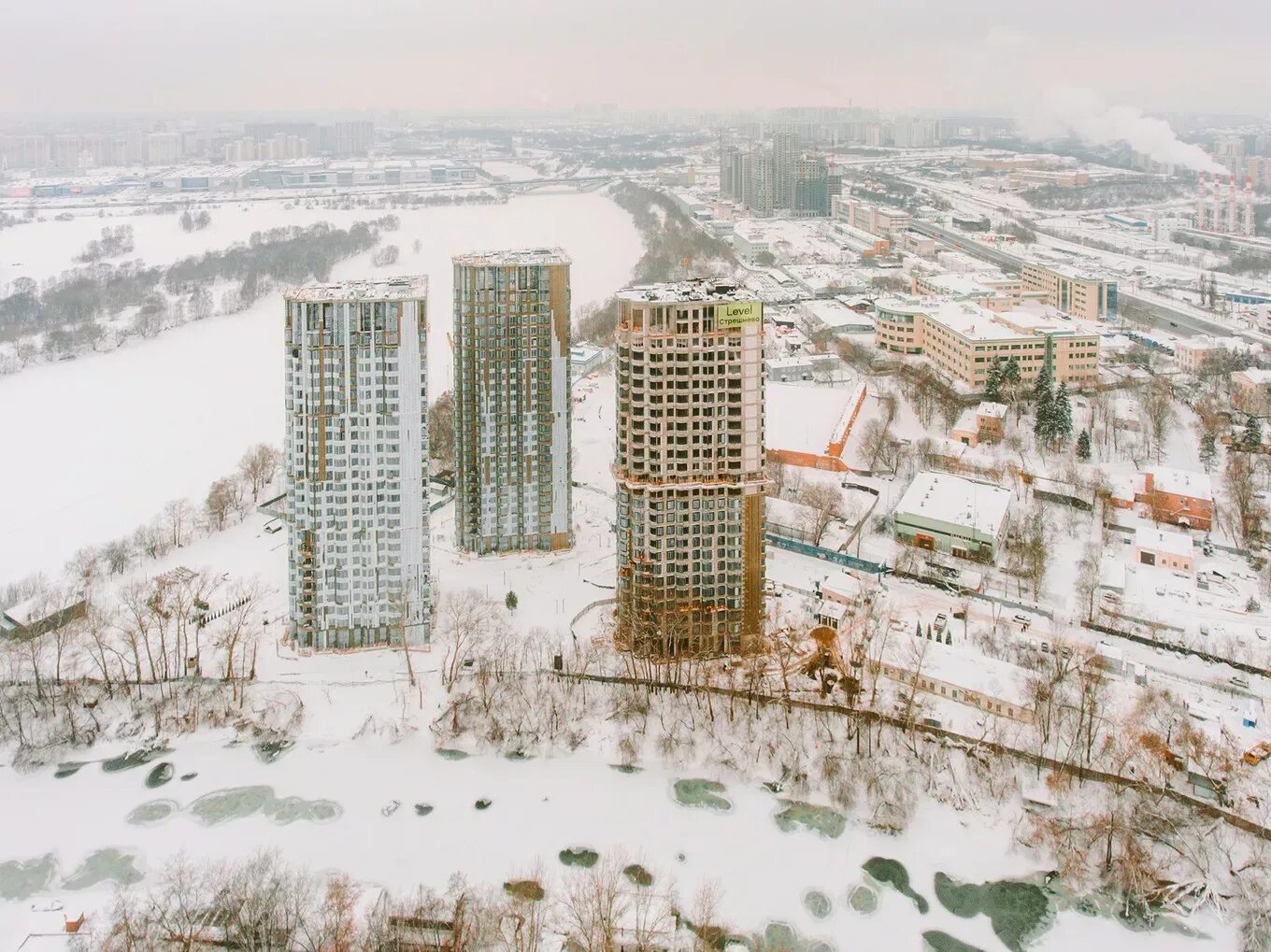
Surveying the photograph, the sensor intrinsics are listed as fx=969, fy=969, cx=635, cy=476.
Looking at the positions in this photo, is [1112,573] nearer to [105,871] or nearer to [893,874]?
[893,874]

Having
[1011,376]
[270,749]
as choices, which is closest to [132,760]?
[270,749]

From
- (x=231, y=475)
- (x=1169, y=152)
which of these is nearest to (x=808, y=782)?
(x=231, y=475)

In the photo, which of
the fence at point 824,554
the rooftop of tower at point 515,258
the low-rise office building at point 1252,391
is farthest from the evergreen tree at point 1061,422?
the rooftop of tower at point 515,258

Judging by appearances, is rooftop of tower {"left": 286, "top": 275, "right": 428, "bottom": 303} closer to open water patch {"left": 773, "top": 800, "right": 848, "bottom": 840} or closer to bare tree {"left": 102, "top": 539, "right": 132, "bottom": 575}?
bare tree {"left": 102, "top": 539, "right": 132, "bottom": 575}

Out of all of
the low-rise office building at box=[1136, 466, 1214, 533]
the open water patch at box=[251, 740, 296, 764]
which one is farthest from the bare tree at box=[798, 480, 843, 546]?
the open water patch at box=[251, 740, 296, 764]

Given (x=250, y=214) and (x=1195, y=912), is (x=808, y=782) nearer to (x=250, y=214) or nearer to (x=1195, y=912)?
(x=1195, y=912)
